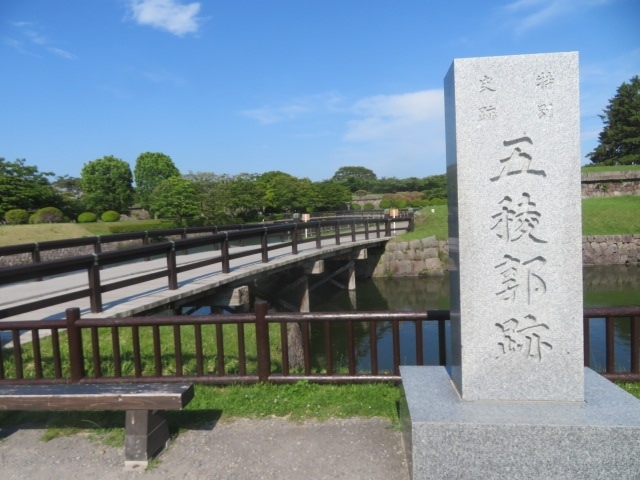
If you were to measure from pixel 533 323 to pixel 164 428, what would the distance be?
2.67 meters

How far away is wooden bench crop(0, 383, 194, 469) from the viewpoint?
10.4ft

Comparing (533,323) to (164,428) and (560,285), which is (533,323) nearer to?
(560,285)

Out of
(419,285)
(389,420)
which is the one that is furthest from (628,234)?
(389,420)

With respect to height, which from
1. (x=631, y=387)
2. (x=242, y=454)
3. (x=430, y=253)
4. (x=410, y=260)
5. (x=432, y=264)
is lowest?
(x=432, y=264)

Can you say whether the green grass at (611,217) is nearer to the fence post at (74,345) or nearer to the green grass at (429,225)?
the green grass at (429,225)

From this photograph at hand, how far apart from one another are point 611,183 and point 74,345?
3413 centimetres

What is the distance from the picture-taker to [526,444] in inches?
106

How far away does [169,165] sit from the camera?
62812mm

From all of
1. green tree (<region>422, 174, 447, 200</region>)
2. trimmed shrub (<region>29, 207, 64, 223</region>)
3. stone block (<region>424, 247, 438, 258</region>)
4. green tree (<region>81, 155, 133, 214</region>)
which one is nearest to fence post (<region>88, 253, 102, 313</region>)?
stone block (<region>424, 247, 438, 258</region>)

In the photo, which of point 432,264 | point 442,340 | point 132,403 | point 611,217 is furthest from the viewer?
point 611,217

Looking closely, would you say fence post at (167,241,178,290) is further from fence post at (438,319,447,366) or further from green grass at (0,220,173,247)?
green grass at (0,220,173,247)

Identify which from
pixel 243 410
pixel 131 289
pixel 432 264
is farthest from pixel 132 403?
pixel 432 264

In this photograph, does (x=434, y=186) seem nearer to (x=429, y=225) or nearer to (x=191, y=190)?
(x=191, y=190)

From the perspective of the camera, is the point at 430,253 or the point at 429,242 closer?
the point at 430,253
